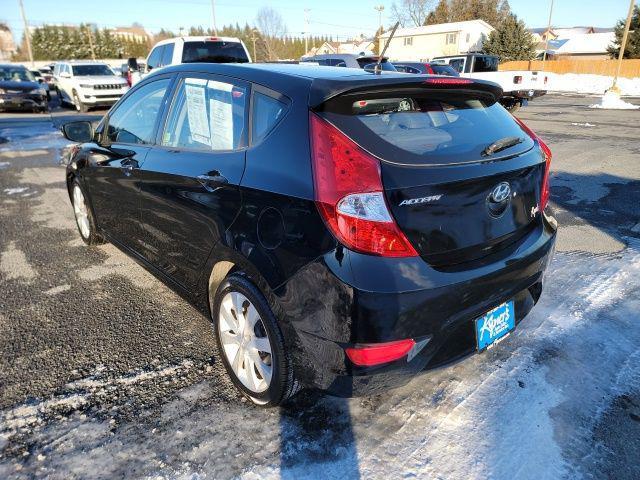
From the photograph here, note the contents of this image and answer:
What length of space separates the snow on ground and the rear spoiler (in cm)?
142

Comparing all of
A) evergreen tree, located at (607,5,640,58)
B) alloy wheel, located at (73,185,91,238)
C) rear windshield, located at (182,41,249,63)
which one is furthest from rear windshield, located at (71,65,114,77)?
evergreen tree, located at (607,5,640,58)

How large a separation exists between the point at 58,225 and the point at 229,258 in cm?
395

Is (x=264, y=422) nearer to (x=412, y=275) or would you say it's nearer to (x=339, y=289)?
(x=339, y=289)

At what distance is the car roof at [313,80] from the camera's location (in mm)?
2105

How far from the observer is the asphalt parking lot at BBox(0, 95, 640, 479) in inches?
83.9

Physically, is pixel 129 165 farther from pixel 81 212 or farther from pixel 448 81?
pixel 448 81

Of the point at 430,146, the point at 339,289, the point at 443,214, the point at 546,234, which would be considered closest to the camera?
the point at 339,289

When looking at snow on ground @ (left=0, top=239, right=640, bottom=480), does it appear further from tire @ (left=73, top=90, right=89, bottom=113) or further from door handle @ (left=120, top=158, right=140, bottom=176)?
tire @ (left=73, top=90, right=89, bottom=113)

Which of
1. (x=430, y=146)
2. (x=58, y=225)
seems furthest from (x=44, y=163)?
(x=430, y=146)

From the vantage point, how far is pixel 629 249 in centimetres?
438

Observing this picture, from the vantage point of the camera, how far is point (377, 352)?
1929 millimetres

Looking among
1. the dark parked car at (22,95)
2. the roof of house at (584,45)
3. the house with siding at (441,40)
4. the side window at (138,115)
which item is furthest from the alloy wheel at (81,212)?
the roof of house at (584,45)

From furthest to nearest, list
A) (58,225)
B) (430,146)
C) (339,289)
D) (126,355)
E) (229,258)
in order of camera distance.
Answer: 1. (58,225)
2. (126,355)
3. (229,258)
4. (430,146)
5. (339,289)

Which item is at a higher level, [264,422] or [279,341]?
[279,341]
